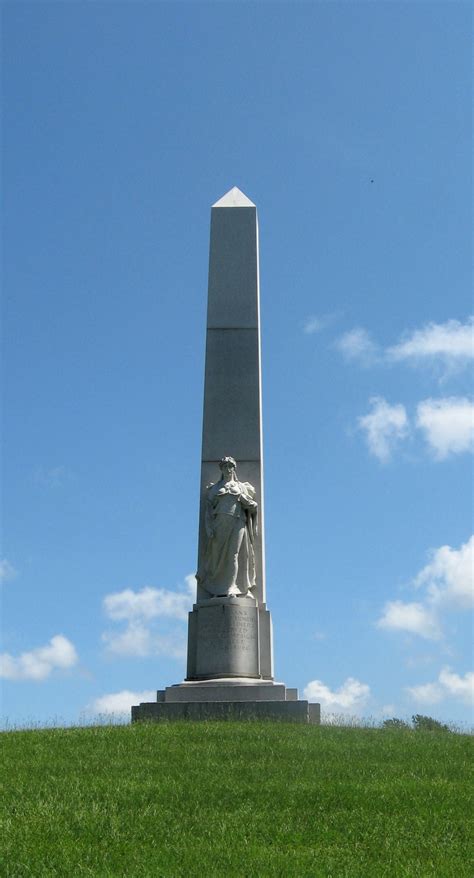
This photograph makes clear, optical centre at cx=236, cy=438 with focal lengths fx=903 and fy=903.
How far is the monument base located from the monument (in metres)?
0.02

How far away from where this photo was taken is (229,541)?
1623 cm

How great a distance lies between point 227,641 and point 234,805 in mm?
7269

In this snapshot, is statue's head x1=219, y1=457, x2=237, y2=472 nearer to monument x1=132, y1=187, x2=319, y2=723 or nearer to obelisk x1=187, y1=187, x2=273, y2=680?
monument x1=132, y1=187, x2=319, y2=723

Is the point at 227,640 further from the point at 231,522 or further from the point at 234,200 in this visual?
the point at 234,200

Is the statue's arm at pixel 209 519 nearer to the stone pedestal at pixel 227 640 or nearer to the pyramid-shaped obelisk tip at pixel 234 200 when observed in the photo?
the stone pedestal at pixel 227 640

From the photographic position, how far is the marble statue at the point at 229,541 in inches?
636

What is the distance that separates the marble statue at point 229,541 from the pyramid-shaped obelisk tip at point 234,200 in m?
6.28

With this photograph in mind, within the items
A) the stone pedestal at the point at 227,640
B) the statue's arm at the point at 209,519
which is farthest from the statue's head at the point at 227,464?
the stone pedestal at the point at 227,640

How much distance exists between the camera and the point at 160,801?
822 cm

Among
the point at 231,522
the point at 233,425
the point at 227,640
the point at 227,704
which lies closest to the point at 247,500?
the point at 231,522

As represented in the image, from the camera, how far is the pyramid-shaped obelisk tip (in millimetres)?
19141

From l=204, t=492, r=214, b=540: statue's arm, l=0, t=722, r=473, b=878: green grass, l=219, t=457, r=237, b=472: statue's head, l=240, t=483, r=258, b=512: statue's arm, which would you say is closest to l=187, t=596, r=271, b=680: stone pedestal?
l=204, t=492, r=214, b=540: statue's arm

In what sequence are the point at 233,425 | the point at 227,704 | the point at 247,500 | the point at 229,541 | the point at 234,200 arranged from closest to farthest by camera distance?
the point at 227,704 → the point at 229,541 → the point at 247,500 → the point at 233,425 → the point at 234,200

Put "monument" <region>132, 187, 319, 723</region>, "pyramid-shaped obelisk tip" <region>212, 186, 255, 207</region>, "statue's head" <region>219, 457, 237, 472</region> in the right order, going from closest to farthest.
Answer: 1. "monument" <region>132, 187, 319, 723</region>
2. "statue's head" <region>219, 457, 237, 472</region>
3. "pyramid-shaped obelisk tip" <region>212, 186, 255, 207</region>
